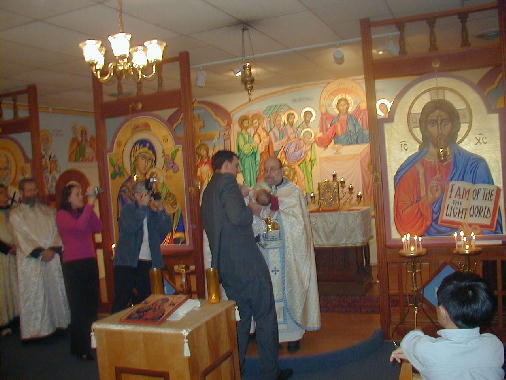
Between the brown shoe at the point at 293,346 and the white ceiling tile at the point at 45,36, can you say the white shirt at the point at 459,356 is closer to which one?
the brown shoe at the point at 293,346

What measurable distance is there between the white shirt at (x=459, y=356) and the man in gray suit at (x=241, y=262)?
1847 mm

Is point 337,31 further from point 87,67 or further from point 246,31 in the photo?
point 87,67

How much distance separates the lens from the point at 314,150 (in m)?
8.65

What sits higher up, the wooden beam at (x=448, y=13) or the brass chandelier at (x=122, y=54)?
the wooden beam at (x=448, y=13)

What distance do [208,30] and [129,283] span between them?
100.0 inches

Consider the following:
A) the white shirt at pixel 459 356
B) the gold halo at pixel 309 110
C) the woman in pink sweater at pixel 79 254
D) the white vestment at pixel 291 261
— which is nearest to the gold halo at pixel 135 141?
the woman in pink sweater at pixel 79 254

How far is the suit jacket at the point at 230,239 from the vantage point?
391cm

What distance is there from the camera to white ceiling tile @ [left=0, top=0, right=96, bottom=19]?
13.4 ft

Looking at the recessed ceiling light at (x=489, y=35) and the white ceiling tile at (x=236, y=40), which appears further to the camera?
the recessed ceiling light at (x=489, y=35)

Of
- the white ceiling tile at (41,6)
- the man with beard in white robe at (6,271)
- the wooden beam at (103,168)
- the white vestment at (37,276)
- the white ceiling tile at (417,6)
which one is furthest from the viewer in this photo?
the man with beard in white robe at (6,271)

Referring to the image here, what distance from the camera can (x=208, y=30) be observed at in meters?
5.23

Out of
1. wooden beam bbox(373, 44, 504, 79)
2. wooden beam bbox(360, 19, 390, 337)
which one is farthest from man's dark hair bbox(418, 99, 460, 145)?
wooden beam bbox(360, 19, 390, 337)

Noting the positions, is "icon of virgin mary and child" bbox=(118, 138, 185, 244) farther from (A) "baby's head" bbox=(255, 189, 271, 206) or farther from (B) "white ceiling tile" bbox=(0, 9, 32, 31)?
(B) "white ceiling tile" bbox=(0, 9, 32, 31)

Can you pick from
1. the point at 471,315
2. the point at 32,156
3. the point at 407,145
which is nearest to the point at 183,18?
the point at 407,145
